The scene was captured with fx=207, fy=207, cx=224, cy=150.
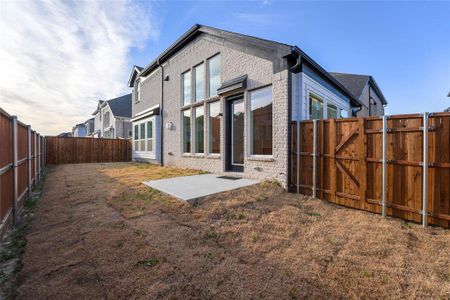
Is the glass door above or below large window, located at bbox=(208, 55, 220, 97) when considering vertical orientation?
below

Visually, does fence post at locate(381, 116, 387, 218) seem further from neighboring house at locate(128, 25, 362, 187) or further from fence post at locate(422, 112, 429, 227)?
neighboring house at locate(128, 25, 362, 187)

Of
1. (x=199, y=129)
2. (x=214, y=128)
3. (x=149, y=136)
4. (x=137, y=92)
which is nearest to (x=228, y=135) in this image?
(x=214, y=128)

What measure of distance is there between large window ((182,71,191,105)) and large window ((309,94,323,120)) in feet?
18.0

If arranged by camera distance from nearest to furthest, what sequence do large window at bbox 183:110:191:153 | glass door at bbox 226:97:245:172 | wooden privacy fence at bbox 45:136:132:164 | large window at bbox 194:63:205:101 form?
glass door at bbox 226:97:245:172, large window at bbox 194:63:205:101, large window at bbox 183:110:191:153, wooden privacy fence at bbox 45:136:132:164

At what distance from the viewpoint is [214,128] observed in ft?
27.4

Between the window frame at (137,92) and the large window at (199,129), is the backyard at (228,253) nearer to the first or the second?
the large window at (199,129)

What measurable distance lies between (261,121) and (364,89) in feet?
51.6

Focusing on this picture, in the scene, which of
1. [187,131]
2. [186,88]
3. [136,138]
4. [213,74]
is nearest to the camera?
[213,74]

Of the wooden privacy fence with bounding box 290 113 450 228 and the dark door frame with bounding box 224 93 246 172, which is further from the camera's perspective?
the dark door frame with bounding box 224 93 246 172

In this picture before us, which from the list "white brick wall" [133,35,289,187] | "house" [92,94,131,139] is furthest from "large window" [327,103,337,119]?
"house" [92,94,131,139]

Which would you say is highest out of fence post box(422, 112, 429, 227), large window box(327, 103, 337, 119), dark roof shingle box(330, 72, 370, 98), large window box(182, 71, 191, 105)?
dark roof shingle box(330, 72, 370, 98)

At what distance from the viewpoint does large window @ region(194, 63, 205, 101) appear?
9055 mm

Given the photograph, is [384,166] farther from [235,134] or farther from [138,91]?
[138,91]

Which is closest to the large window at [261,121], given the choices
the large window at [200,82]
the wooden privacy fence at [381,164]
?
the wooden privacy fence at [381,164]
